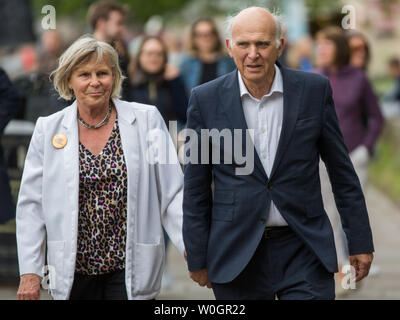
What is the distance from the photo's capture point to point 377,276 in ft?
29.6

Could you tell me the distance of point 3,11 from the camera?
10391mm

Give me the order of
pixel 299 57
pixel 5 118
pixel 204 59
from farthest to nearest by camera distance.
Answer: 1. pixel 299 57
2. pixel 204 59
3. pixel 5 118

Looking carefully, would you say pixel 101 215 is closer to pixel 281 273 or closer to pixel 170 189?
pixel 170 189

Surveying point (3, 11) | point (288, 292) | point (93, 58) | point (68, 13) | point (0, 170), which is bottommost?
point (288, 292)

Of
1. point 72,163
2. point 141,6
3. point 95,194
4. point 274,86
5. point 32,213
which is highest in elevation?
point 141,6

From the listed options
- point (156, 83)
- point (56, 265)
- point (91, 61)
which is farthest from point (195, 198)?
point (156, 83)

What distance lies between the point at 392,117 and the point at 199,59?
30.2ft

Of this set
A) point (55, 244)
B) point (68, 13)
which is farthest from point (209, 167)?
point (68, 13)

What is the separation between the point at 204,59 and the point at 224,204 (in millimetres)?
5101

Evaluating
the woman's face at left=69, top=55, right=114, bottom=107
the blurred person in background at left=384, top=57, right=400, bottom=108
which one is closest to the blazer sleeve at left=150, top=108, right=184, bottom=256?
the woman's face at left=69, top=55, right=114, bottom=107

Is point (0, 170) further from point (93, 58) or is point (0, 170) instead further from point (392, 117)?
point (392, 117)

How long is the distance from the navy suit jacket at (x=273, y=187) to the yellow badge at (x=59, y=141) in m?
0.66

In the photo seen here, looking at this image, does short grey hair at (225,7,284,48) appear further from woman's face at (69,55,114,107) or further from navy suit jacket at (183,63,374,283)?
woman's face at (69,55,114,107)

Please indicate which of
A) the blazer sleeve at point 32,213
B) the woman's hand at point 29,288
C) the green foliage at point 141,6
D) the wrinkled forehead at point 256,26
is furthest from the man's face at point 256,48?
the green foliage at point 141,6
